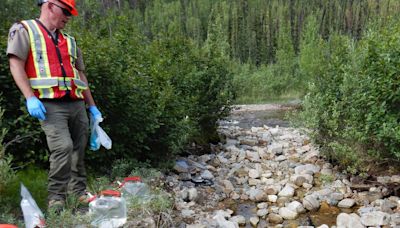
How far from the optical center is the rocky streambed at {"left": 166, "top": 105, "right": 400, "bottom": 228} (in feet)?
20.9

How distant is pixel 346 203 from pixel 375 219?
0.96 metres

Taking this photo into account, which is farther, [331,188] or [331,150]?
[331,150]

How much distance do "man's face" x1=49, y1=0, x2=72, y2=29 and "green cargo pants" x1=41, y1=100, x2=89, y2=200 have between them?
2.52 ft

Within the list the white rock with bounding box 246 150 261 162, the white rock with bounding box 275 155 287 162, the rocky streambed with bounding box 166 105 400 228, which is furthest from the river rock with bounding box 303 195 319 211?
the white rock with bounding box 246 150 261 162

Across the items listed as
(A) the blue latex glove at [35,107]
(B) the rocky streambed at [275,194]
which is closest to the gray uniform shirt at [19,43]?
(A) the blue latex glove at [35,107]

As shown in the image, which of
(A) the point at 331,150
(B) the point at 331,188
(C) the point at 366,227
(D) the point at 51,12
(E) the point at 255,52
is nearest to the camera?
(D) the point at 51,12

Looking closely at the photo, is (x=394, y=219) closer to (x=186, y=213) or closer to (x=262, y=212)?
(x=262, y=212)

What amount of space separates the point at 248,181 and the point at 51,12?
19.9ft

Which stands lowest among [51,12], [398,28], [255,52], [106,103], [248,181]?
[255,52]

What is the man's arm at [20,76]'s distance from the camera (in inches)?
135

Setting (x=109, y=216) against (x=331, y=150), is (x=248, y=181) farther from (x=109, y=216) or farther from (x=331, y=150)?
(x=109, y=216)

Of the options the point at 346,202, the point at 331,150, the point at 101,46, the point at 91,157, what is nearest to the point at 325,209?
the point at 346,202

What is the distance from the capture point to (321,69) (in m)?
9.00

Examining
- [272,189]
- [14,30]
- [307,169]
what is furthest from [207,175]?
[14,30]
